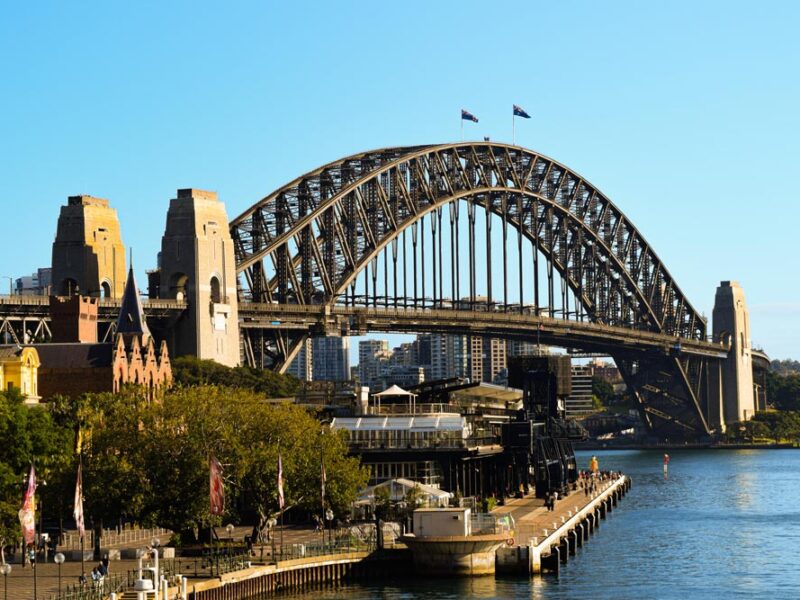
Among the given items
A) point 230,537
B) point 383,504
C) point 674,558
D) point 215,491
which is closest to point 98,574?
point 215,491

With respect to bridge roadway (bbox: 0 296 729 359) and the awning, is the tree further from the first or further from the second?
bridge roadway (bbox: 0 296 729 359)

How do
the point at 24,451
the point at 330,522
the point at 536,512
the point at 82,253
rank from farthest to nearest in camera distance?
1. the point at 82,253
2. the point at 536,512
3. the point at 330,522
4. the point at 24,451

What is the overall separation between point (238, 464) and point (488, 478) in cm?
3962

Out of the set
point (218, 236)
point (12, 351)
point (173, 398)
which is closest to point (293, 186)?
point (218, 236)

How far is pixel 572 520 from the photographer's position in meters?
102

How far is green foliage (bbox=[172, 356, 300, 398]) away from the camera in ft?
427

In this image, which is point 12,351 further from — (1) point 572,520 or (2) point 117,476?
(1) point 572,520

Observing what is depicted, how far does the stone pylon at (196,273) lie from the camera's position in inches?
5576

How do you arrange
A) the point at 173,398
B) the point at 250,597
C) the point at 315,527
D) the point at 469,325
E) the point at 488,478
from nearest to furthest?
1. the point at 250,597
2. the point at 173,398
3. the point at 315,527
4. the point at 488,478
5. the point at 469,325

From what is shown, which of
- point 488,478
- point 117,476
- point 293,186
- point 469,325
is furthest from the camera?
point 469,325

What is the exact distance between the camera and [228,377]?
136 meters

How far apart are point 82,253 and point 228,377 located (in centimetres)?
1495

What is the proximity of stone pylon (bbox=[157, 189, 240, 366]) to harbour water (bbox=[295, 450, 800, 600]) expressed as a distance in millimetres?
34949

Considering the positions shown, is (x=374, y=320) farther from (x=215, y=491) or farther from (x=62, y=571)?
(x=215, y=491)
